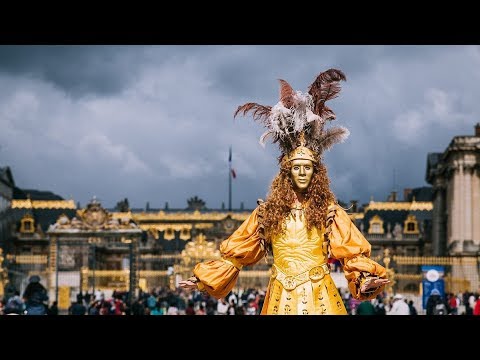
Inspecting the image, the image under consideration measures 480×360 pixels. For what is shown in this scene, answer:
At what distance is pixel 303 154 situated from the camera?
9422mm

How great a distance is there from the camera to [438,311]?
86.0ft

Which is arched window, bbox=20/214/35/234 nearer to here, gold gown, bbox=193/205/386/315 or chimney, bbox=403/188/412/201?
chimney, bbox=403/188/412/201

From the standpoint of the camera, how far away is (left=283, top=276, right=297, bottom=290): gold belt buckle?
9.17 m

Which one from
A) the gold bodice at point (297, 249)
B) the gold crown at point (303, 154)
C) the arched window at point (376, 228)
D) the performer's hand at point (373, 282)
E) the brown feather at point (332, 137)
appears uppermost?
the arched window at point (376, 228)

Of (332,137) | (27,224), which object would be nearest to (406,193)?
(27,224)

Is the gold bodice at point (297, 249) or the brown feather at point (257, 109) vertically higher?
the brown feather at point (257, 109)

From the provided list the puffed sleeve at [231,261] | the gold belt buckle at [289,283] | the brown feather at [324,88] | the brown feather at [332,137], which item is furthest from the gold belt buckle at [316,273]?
the brown feather at [324,88]

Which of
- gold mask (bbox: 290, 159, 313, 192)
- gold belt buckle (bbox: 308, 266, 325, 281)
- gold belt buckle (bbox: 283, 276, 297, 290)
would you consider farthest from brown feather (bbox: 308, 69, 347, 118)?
gold belt buckle (bbox: 283, 276, 297, 290)

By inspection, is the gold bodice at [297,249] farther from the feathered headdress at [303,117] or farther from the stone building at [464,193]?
the stone building at [464,193]

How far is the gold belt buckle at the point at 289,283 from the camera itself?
30.1ft

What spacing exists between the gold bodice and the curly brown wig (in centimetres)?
6
